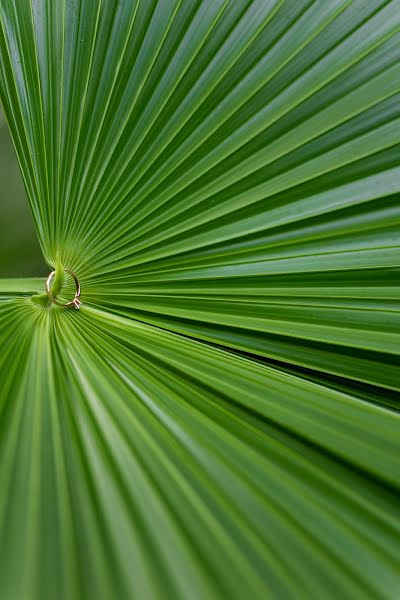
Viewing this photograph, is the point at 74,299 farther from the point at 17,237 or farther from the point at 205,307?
the point at 17,237

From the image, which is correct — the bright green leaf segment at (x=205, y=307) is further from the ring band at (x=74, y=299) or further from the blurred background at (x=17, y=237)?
the blurred background at (x=17, y=237)

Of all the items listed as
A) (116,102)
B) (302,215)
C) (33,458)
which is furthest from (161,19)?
(33,458)

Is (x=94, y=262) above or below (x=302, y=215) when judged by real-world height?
below

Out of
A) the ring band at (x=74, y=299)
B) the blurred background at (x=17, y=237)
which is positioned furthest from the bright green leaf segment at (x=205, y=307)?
the blurred background at (x=17, y=237)

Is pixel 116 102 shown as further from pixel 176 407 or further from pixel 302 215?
pixel 176 407

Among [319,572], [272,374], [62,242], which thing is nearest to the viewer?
[319,572]

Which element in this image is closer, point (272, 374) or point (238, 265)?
point (272, 374)
